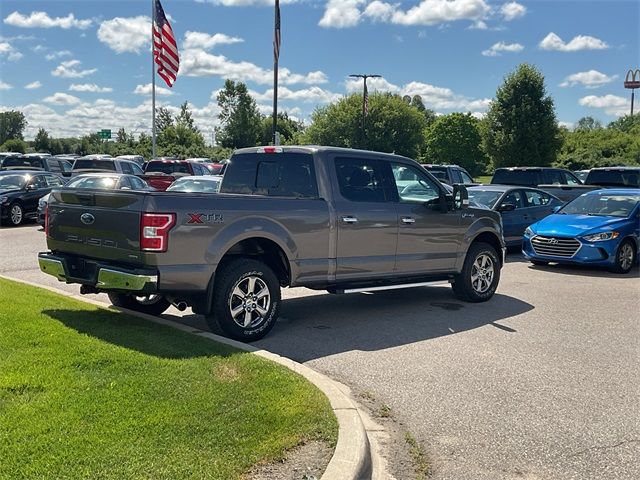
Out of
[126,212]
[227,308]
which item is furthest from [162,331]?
[126,212]

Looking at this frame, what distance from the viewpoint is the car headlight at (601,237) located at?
12.0 metres

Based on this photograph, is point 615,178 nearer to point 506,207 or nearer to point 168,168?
point 506,207

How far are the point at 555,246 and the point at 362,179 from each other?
6.06 meters

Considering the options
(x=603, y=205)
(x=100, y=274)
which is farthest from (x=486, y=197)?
(x=100, y=274)

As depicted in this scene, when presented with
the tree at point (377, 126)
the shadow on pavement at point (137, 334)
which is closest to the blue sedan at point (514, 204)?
the shadow on pavement at point (137, 334)

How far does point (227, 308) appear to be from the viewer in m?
6.41

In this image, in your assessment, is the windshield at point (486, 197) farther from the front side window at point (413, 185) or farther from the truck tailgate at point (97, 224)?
the truck tailgate at point (97, 224)

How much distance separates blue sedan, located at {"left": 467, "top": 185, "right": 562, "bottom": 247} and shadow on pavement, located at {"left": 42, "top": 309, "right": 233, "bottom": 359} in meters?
9.29

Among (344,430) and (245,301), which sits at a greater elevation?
(245,301)

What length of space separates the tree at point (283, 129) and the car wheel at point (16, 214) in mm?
59595

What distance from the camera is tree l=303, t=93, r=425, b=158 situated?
74.4m

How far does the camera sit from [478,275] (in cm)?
923

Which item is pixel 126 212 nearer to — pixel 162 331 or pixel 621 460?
pixel 162 331

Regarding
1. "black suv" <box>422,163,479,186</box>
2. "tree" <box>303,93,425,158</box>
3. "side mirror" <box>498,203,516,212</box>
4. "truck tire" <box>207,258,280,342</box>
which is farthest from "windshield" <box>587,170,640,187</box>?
"tree" <box>303,93,425,158</box>
